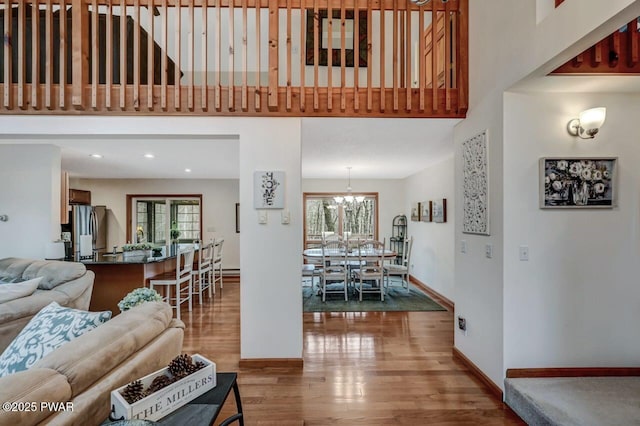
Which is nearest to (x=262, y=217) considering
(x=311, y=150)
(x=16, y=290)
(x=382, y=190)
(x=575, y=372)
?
(x=311, y=150)

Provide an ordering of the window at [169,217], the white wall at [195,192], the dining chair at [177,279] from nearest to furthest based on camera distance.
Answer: the dining chair at [177,279], the white wall at [195,192], the window at [169,217]

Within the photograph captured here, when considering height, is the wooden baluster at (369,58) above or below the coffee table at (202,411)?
above

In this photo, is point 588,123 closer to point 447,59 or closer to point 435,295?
point 447,59

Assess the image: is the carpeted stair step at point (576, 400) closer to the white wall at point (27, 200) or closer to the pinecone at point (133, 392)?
the pinecone at point (133, 392)

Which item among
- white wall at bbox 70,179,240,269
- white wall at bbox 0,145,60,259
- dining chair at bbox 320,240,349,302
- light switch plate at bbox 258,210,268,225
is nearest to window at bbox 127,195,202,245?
white wall at bbox 70,179,240,269

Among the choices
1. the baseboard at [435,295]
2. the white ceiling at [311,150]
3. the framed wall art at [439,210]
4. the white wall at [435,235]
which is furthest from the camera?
the framed wall art at [439,210]

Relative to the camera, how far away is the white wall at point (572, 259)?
90.8 inches

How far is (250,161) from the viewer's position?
2.87 m

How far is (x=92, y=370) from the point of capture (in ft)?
3.87

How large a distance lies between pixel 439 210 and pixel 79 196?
698 cm

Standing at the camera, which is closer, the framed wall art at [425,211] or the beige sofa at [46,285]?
the beige sofa at [46,285]

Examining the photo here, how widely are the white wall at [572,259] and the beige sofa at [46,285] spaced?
3671 mm

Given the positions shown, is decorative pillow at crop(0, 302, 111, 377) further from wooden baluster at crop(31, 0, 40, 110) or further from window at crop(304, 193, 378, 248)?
window at crop(304, 193, 378, 248)

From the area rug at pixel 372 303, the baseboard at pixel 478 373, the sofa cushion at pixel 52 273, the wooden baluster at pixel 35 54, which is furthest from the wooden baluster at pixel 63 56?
the baseboard at pixel 478 373
